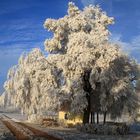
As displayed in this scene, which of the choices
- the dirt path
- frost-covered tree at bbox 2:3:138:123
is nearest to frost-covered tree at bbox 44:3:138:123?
frost-covered tree at bbox 2:3:138:123

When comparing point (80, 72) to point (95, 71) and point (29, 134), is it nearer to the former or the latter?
point (95, 71)

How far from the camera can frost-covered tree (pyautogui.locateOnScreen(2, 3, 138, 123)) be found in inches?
1639

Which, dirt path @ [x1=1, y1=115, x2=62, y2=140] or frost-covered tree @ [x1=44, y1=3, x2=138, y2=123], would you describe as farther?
frost-covered tree @ [x1=44, y1=3, x2=138, y2=123]

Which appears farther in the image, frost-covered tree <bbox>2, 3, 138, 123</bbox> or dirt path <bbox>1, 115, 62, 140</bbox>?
frost-covered tree <bbox>2, 3, 138, 123</bbox>

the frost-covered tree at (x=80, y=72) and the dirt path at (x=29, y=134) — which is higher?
the frost-covered tree at (x=80, y=72)

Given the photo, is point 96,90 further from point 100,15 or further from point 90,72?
point 100,15

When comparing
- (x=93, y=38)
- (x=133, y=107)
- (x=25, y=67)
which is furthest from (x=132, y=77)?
(x=25, y=67)

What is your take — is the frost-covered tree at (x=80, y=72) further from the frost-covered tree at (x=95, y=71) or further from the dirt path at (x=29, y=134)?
the dirt path at (x=29, y=134)

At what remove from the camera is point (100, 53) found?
41.8 m

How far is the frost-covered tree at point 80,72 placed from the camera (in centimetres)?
4162

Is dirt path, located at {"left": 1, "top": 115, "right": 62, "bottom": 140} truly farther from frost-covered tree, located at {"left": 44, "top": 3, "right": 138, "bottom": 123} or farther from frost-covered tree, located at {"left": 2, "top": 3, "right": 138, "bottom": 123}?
frost-covered tree, located at {"left": 44, "top": 3, "right": 138, "bottom": 123}

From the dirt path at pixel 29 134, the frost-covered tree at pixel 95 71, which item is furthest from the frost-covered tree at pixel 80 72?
the dirt path at pixel 29 134

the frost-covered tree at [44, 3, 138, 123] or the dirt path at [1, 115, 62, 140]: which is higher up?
the frost-covered tree at [44, 3, 138, 123]

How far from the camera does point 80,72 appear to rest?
42.1 m
